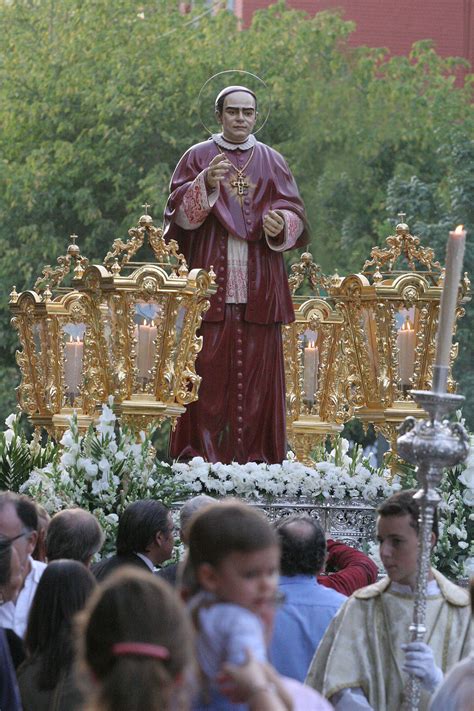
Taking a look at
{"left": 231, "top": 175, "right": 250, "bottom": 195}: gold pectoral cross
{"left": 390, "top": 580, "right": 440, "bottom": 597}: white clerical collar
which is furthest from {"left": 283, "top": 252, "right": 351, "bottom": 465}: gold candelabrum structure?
{"left": 390, "top": 580, "right": 440, "bottom": 597}: white clerical collar

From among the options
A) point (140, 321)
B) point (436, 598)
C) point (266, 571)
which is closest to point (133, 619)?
point (266, 571)

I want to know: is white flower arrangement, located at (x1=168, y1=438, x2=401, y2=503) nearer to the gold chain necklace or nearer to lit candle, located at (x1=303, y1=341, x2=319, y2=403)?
the gold chain necklace

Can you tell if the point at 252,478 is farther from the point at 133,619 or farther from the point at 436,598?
the point at 133,619

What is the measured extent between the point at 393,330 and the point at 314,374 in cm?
135

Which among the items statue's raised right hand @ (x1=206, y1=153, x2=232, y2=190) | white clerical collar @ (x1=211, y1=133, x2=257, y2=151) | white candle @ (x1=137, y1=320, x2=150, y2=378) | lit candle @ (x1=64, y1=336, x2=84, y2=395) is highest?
white clerical collar @ (x1=211, y1=133, x2=257, y2=151)

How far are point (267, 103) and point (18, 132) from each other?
4459 mm

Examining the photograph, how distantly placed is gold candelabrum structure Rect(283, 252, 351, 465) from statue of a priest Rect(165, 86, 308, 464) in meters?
1.49

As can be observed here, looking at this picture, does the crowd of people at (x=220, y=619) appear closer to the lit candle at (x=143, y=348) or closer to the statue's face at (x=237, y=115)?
the lit candle at (x=143, y=348)

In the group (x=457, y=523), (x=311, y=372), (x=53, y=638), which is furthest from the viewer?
(x=311, y=372)

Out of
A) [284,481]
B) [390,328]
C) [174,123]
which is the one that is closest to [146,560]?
[284,481]

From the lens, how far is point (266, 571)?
153 inches

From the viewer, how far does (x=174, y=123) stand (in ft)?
94.5

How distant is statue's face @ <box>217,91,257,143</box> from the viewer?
11.5 m

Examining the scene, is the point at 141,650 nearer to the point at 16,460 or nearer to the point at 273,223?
the point at 16,460
